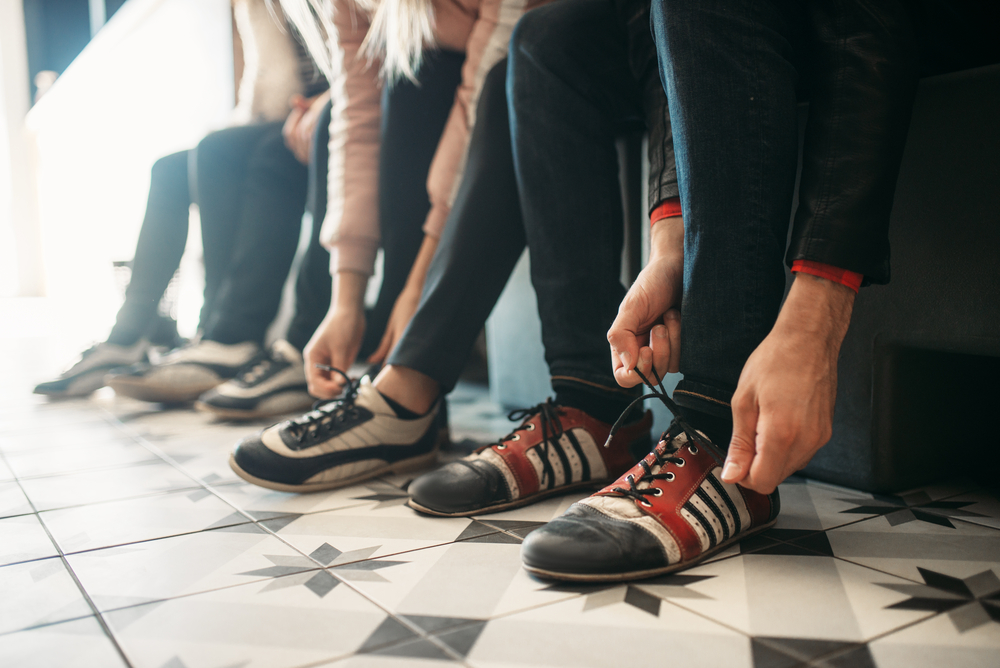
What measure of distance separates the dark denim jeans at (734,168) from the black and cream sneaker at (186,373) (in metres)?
1.26

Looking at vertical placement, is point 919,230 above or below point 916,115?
below

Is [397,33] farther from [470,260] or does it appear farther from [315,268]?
[315,268]

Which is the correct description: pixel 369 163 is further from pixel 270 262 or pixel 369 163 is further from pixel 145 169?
pixel 145 169

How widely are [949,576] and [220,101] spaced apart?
3881 mm

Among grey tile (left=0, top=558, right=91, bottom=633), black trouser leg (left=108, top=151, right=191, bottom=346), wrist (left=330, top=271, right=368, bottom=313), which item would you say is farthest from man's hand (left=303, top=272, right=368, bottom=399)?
black trouser leg (left=108, top=151, right=191, bottom=346)

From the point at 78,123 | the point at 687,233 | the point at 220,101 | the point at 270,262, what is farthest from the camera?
the point at 78,123

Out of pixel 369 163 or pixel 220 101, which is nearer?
pixel 369 163

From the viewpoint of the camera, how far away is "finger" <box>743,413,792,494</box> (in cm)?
51

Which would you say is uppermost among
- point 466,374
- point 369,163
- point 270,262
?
point 369,163

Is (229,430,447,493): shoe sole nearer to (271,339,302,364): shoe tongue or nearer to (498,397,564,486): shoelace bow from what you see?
(498,397,564,486): shoelace bow

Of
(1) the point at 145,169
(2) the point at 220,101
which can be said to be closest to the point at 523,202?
(2) the point at 220,101

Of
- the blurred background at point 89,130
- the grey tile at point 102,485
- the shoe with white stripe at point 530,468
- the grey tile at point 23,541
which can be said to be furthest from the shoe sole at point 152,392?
the blurred background at point 89,130

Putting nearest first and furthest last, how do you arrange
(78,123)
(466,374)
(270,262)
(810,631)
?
(810,631) → (270,262) → (466,374) → (78,123)

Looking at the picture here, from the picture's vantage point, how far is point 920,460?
2.71ft
